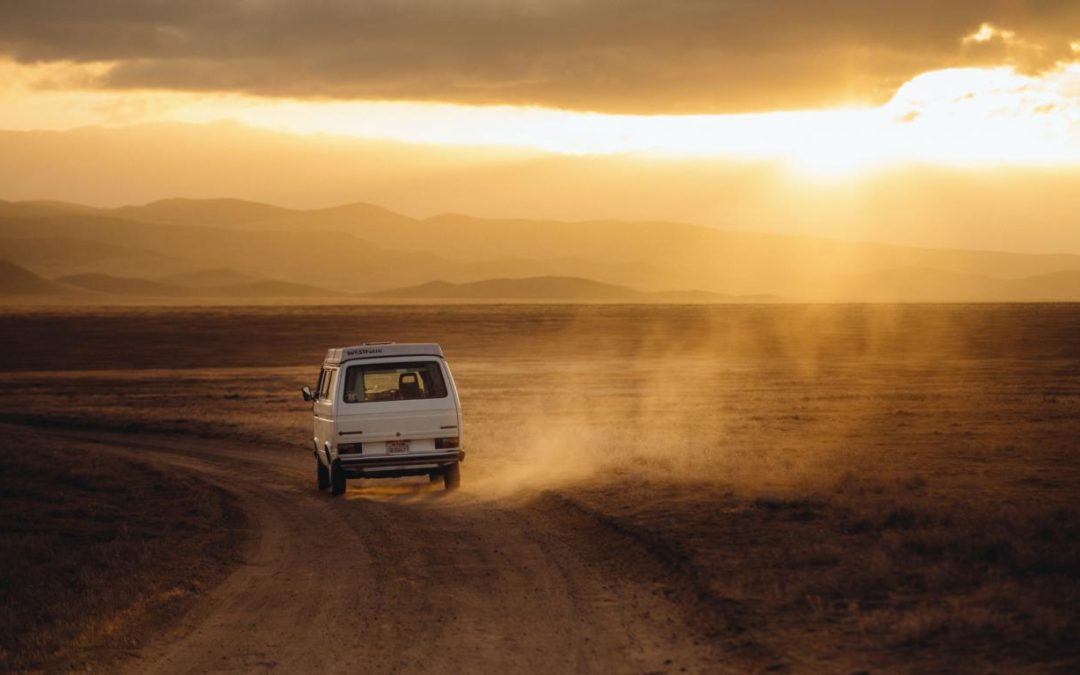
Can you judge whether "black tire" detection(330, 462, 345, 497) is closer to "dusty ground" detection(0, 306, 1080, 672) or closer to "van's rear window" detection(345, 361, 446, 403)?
"dusty ground" detection(0, 306, 1080, 672)

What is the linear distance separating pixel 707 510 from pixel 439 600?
6.02 m

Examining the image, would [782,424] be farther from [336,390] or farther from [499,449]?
[336,390]

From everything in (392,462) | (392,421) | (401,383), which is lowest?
(392,462)

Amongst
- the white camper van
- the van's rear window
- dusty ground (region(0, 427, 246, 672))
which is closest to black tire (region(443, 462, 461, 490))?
the white camper van

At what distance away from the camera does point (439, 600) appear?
11859 millimetres

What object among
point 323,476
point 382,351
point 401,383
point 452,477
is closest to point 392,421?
point 401,383

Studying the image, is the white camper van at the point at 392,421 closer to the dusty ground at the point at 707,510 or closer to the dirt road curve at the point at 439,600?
the dusty ground at the point at 707,510

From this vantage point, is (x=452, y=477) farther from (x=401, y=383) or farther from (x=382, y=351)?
(x=382, y=351)

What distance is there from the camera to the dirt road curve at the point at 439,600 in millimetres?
9680

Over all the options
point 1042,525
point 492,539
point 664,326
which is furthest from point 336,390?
point 664,326

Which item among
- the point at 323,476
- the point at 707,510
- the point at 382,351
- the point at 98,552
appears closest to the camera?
the point at 98,552

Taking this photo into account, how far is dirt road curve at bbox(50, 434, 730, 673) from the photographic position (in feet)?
31.8

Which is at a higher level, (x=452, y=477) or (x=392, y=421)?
(x=392, y=421)

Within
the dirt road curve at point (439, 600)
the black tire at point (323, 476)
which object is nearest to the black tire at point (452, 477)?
the dirt road curve at point (439, 600)
